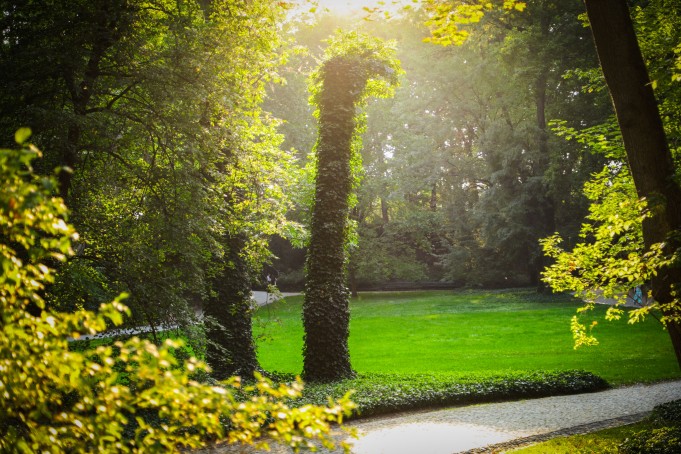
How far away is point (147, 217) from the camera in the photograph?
307 inches

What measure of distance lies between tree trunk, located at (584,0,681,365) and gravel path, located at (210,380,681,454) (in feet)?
9.42

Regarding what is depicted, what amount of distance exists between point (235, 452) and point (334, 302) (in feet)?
Result: 16.6

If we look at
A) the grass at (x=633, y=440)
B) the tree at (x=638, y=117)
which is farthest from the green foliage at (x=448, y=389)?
the tree at (x=638, y=117)

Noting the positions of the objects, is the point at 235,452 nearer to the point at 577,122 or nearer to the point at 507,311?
the point at 507,311

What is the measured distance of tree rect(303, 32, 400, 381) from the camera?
1239cm

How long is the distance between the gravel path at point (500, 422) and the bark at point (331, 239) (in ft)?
9.39

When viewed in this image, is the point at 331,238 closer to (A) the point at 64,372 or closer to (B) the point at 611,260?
(B) the point at 611,260

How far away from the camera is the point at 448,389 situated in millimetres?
10703

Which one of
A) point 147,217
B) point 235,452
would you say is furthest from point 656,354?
point 147,217

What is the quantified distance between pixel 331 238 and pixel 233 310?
260cm

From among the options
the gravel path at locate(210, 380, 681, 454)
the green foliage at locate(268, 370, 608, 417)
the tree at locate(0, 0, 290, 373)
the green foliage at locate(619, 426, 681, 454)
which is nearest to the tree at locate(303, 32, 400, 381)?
the green foliage at locate(268, 370, 608, 417)

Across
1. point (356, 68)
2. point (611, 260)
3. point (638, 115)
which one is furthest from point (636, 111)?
point (356, 68)

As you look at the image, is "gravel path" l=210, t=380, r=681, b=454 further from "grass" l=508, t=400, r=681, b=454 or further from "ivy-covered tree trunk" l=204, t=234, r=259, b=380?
"ivy-covered tree trunk" l=204, t=234, r=259, b=380

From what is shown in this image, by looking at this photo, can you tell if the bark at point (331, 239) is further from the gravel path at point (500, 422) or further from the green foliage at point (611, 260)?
the green foliage at point (611, 260)
